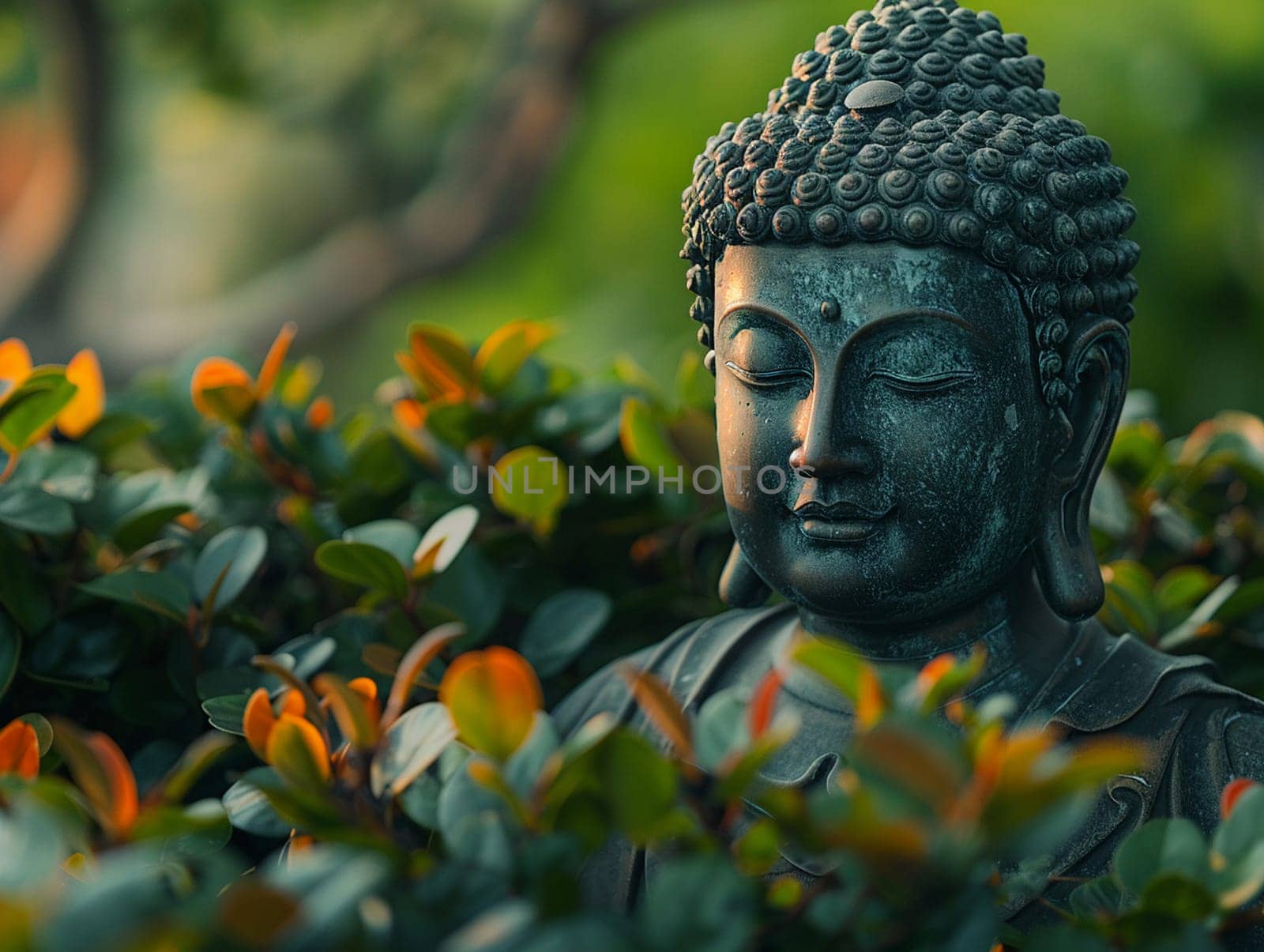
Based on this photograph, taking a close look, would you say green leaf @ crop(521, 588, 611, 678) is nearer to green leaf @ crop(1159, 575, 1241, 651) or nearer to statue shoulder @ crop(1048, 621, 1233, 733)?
statue shoulder @ crop(1048, 621, 1233, 733)

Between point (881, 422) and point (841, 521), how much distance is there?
3.5 inches

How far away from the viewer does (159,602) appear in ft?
4.50

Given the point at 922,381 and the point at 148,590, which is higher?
the point at 922,381

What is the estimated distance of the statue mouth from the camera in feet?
4.07

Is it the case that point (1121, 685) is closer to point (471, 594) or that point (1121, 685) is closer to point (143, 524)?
point (471, 594)

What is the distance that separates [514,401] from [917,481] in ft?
2.06

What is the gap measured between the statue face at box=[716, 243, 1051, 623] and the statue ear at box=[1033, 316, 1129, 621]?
0.13 feet

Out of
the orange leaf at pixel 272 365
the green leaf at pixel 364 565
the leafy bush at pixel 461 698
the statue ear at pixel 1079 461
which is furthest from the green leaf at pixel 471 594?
→ the statue ear at pixel 1079 461

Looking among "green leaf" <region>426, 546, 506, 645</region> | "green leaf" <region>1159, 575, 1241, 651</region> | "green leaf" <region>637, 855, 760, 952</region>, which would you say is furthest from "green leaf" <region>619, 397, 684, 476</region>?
"green leaf" <region>637, 855, 760, 952</region>

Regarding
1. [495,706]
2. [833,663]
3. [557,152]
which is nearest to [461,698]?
[495,706]

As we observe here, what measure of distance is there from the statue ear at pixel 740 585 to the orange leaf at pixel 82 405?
0.73 m

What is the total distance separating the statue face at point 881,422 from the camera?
4.00ft

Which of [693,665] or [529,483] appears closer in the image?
[693,665]

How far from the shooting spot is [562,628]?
58.4 inches
